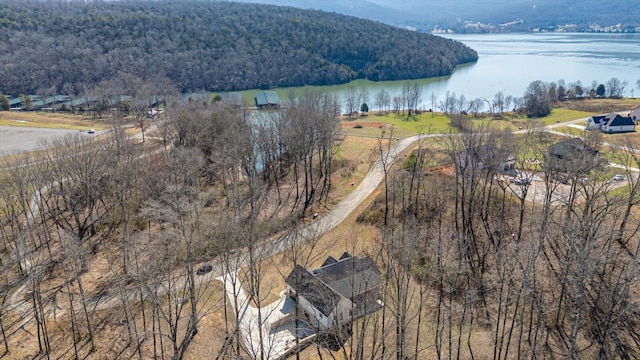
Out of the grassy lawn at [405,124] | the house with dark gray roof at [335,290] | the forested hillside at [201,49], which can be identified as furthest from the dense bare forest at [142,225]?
the forested hillside at [201,49]

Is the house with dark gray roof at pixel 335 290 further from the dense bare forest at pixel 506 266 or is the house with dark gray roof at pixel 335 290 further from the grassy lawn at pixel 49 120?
the grassy lawn at pixel 49 120

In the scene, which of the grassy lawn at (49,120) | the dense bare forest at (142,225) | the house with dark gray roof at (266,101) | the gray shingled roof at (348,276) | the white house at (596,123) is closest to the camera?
the dense bare forest at (142,225)

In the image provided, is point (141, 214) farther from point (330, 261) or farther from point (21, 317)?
point (330, 261)

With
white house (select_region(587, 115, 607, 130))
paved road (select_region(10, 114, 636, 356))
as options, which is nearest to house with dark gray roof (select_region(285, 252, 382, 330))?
paved road (select_region(10, 114, 636, 356))

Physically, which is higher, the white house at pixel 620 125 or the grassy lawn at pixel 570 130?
the white house at pixel 620 125

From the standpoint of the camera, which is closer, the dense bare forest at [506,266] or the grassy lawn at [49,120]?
the dense bare forest at [506,266]

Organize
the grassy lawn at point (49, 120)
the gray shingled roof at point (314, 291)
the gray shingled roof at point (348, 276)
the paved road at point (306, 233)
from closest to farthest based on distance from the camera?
the gray shingled roof at point (314, 291) < the gray shingled roof at point (348, 276) < the paved road at point (306, 233) < the grassy lawn at point (49, 120)

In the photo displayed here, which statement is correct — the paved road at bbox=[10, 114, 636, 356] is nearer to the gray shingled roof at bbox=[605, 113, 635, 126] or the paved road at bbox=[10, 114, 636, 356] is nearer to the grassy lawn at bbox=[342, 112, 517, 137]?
the grassy lawn at bbox=[342, 112, 517, 137]

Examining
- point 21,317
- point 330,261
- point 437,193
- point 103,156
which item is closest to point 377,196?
point 437,193
